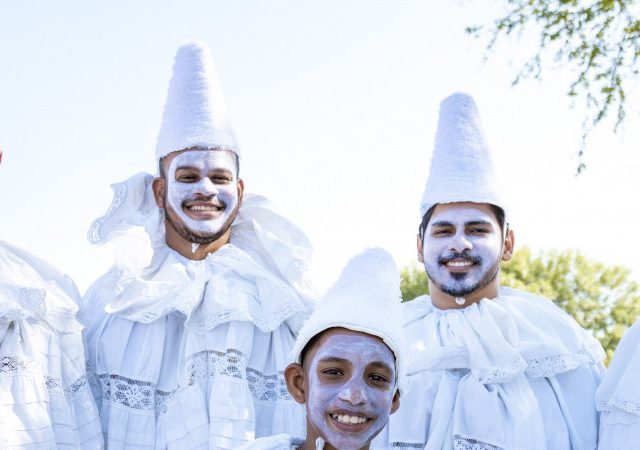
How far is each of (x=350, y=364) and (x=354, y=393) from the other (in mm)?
103

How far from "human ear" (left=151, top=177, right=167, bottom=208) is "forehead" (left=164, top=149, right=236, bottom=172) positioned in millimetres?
128

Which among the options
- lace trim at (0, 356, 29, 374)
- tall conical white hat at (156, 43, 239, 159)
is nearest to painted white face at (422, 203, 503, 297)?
tall conical white hat at (156, 43, 239, 159)

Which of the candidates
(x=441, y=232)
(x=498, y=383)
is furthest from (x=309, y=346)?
(x=441, y=232)

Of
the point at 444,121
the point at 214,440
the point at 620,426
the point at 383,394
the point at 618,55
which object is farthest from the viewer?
the point at 618,55

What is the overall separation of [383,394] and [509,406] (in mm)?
A: 1087

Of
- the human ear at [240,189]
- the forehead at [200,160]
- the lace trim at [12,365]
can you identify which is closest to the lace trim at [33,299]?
the lace trim at [12,365]

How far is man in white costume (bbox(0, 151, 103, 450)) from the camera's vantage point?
13.0 ft

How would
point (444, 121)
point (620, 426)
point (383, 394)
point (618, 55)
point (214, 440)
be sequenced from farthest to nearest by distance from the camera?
point (618, 55) < point (444, 121) < point (214, 440) < point (620, 426) < point (383, 394)

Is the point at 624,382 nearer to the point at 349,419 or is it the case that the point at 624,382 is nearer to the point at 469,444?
the point at 469,444

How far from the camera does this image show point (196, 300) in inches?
179

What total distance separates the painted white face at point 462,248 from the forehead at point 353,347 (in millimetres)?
1185

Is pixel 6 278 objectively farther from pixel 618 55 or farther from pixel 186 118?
pixel 618 55

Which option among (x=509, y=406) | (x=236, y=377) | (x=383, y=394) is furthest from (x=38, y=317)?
(x=509, y=406)

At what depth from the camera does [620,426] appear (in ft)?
12.9
